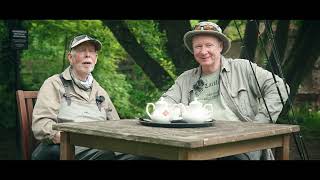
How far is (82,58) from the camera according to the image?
160 inches

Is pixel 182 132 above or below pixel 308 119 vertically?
above

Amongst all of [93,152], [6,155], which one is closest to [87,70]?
Result: [93,152]

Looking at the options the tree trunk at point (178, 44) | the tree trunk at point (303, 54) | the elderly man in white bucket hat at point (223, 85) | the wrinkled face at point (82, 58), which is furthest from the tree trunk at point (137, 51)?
the wrinkled face at point (82, 58)

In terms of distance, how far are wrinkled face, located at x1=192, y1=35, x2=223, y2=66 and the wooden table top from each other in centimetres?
77

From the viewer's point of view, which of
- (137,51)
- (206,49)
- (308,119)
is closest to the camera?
(206,49)

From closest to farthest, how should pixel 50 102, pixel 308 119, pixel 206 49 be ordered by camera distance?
pixel 50 102 < pixel 206 49 < pixel 308 119

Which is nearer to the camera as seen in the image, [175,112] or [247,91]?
[175,112]

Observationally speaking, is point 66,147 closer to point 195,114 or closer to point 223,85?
point 195,114

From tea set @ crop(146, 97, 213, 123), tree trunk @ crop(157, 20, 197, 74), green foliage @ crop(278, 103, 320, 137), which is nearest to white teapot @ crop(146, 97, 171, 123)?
tea set @ crop(146, 97, 213, 123)

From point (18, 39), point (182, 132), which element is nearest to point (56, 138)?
point (182, 132)

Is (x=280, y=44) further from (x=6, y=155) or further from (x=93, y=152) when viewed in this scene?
(x=93, y=152)

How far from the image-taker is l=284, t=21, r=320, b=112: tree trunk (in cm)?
789

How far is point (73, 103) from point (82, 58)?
40cm
